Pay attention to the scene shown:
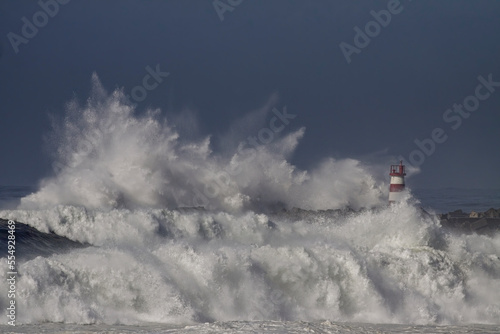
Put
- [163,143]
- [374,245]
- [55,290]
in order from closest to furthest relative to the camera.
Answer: [55,290] → [374,245] → [163,143]

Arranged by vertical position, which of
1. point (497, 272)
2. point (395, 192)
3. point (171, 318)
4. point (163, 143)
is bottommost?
point (171, 318)

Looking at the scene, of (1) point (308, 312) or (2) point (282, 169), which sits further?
(2) point (282, 169)

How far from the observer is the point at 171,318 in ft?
47.4

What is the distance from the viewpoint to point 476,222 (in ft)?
115

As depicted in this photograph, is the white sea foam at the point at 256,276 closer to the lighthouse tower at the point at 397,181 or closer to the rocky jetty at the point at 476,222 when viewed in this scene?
the lighthouse tower at the point at 397,181

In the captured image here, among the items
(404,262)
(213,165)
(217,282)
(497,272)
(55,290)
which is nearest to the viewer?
(55,290)

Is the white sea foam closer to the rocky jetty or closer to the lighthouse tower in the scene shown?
the lighthouse tower

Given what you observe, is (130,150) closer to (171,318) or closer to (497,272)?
(497,272)

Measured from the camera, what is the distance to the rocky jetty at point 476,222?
1328 inches

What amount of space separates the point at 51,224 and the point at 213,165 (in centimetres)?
1311

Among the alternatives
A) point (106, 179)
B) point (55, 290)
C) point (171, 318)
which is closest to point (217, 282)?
point (171, 318)

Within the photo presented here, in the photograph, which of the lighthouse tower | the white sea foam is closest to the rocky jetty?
the lighthouse tower

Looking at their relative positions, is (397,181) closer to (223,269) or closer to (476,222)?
(476,222)

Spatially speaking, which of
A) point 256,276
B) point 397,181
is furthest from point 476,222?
point 256,276
